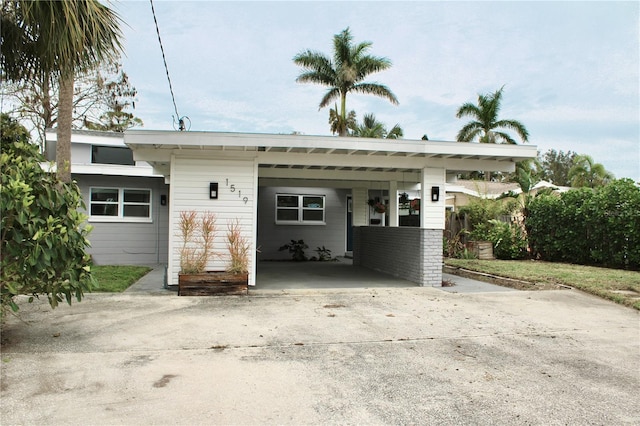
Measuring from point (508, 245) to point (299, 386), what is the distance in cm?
1252

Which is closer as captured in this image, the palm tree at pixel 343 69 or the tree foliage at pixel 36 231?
the tree foliage at pixel 36 231

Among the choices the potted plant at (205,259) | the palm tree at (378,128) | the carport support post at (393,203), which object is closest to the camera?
the potted plant at (205,259)

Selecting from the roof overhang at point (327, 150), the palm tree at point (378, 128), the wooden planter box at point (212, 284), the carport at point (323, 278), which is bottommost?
the carport at point (323, 278)

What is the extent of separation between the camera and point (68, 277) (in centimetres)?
483

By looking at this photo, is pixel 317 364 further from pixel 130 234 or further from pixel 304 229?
pixel 304 229

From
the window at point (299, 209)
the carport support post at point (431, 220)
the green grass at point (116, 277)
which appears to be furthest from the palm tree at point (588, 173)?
the green grass at point (116, 277)

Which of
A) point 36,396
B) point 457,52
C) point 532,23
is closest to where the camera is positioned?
point 36,396

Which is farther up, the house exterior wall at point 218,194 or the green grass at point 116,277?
the house exterior wall at point 218,194

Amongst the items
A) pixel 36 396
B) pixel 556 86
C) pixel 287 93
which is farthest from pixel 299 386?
pixel 287 93

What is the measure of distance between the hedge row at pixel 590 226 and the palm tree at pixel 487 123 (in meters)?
11.5

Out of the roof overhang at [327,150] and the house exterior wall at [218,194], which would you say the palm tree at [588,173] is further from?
the house exterior wall at [218,194]

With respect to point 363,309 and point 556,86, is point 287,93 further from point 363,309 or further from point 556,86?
point 363,309

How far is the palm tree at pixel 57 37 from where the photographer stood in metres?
5.02

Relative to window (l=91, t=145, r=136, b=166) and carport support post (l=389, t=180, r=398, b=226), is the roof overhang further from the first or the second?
window (l=91, t=145, r=136, b=166)
